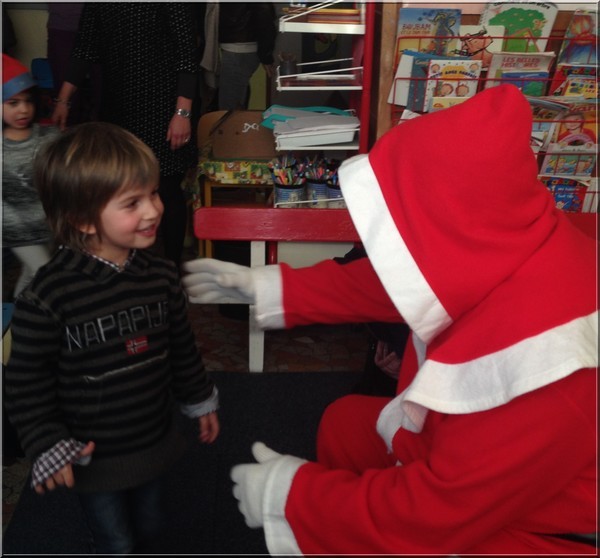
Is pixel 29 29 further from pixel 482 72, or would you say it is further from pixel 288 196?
pixel 482 72

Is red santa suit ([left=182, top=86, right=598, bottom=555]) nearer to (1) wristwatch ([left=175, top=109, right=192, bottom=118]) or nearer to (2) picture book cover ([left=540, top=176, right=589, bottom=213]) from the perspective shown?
(2) picture book cover ([left=540, top=176, right=589, bottom=213])

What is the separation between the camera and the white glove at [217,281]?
1145 mm

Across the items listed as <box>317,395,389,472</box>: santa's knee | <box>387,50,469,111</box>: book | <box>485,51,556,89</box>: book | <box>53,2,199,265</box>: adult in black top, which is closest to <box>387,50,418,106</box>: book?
<box>387,50,469,111</box>: book

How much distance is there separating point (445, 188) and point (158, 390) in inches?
27.1

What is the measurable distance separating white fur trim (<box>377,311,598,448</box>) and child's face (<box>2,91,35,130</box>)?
1.76m

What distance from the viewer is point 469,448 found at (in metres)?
0.78

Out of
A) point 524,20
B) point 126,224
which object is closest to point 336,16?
point 524,20

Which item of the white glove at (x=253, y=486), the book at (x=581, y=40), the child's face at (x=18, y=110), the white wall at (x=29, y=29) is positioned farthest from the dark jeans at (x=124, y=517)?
→ the white wall at (x=29, y=29)

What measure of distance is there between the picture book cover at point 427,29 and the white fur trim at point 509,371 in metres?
1.20

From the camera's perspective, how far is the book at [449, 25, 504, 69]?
1.71m

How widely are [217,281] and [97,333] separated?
25 centimetres

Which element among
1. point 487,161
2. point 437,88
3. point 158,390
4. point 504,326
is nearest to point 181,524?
point 158,390

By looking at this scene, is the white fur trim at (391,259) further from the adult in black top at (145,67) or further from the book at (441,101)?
the adult in black top at (145,67)

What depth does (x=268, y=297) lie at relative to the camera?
3.72 feet
